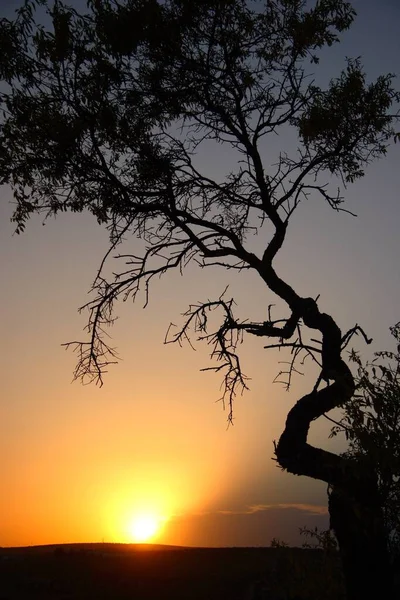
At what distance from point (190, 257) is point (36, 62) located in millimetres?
4825

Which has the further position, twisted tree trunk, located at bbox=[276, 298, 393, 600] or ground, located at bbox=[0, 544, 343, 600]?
ground, located at bbox=[0, 544, 343, 600]

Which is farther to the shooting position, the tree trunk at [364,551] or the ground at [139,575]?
the ground at [139,575]

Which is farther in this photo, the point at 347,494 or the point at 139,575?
the point at 139,575

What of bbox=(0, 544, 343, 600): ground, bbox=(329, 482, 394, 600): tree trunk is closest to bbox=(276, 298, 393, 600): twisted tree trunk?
bbox=(329, 482, 394, 600): tree trunk

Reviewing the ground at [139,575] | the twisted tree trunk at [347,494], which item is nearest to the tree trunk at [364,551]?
the twisted tree trunk at [347,494]

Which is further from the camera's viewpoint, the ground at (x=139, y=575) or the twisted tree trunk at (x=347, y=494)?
the ground at (x=139, y=575)

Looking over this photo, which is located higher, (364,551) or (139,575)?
(139,575)

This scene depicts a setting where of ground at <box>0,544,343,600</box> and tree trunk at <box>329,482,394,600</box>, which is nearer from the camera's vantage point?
tree trunk at <box>329,482,394,600</box>

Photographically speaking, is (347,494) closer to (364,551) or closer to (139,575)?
(364,551)

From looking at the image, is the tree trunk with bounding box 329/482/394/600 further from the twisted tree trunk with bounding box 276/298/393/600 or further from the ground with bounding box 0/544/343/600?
the ground with bounding box 0/544/343/600

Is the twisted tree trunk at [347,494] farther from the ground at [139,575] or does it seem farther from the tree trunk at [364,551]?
the ground at [139,575]

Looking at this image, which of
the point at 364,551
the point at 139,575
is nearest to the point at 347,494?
the point at 364,551

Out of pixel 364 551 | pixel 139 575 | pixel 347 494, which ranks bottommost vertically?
pixel 364 551

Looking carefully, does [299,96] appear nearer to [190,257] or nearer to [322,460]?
[190,257]
